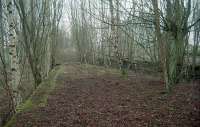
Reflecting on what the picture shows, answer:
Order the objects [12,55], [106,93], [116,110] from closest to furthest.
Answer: [116,110], [12,55], [106,93]

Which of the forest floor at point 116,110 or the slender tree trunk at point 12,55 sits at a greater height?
the slender tree trunk at point 12,55

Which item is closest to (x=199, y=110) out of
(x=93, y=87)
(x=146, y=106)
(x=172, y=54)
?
(x=146, y=106)

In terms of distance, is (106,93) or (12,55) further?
(106,93)

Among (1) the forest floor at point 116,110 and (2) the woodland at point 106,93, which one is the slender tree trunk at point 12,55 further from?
(1) the forest floor at point 116,110

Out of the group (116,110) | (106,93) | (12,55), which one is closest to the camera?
(116,110)

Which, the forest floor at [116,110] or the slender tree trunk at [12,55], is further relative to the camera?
the slender tree trunk at [12,55]

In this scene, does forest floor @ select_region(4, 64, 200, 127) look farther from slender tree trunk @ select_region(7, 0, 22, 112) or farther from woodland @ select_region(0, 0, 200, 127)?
slender tree trunk @ select_region(7, 0, 22, 112)

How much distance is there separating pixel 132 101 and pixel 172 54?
2.68 meters

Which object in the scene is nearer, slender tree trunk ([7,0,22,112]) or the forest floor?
the forest floor

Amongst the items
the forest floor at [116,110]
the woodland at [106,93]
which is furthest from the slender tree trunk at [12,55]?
the forest floor at [116,110]

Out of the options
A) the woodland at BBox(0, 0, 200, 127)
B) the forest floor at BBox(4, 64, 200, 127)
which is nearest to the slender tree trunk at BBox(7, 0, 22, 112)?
the woodland at BBox(0, 0, 200, 127)

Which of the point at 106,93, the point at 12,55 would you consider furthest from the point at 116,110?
the point at 12,55

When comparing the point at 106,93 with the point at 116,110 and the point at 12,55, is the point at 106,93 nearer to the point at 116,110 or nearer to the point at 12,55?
the point at 116,110

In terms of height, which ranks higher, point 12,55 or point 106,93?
point 12,55
